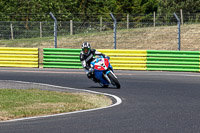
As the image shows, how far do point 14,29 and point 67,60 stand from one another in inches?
188

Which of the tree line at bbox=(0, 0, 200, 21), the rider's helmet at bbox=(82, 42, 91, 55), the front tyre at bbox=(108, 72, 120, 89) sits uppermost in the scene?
the tree line at bbox=(0, 0, 200, 21)

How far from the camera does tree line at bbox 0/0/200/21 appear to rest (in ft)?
145

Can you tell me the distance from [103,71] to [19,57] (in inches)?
337

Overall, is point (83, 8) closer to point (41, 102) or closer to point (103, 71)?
point (103, 71)

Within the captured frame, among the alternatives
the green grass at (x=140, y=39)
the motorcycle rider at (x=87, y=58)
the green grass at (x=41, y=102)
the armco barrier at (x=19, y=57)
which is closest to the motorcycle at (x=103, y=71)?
the motorcycle rider at (x=87, y=58)

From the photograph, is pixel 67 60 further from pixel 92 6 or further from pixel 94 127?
pixel 92 6

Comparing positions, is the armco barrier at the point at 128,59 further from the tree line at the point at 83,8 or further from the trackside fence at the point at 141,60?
the tree line at the point at 83,8

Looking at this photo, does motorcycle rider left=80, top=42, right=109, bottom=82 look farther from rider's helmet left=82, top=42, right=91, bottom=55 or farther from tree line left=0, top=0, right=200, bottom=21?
tree line left=0, top=0, right=200, bottom=21

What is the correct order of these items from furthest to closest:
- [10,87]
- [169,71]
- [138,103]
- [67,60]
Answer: [67,60]
[169,71]
[10,87]
[138,103]

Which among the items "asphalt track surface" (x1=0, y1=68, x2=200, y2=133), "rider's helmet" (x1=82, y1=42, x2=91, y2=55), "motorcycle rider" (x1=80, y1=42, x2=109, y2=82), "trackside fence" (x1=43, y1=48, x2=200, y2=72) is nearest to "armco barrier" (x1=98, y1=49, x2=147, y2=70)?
"trackside fence" (x1=43, y1=48, x2=200, y2=72)

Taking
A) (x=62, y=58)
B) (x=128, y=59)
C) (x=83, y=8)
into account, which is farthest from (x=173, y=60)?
(x=83, y=8)

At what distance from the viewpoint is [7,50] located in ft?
75.6

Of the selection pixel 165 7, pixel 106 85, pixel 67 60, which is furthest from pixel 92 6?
pixel 106 85

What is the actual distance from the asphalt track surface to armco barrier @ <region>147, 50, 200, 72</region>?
7.69 ft
